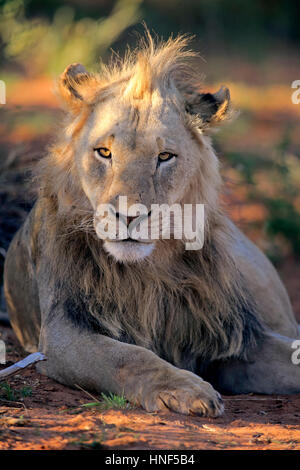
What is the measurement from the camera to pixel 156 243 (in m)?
4.35

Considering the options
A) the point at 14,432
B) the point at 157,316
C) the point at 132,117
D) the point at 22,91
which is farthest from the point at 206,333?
the point at 22,91

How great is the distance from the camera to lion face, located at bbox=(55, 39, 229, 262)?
3947 mm

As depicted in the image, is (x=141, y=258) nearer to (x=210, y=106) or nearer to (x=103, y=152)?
(x=103, y=152)

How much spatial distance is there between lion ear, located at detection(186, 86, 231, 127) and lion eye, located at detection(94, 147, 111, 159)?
0.58 metres

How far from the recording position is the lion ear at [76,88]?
14.9 feet

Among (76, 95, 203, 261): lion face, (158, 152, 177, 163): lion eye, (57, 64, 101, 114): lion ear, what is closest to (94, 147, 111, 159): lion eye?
(76, 95, 203, 261): lion face

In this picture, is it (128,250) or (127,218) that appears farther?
(128,250)

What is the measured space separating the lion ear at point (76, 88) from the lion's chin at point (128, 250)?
95 centimetres

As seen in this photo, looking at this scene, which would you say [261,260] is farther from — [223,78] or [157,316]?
[223,78]

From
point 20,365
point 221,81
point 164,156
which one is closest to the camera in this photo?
point 164,156

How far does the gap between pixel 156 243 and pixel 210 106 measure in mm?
840

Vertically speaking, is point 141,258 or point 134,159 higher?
point 134,159

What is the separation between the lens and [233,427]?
362 cm

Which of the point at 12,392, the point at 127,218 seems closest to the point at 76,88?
the point at 127,218
